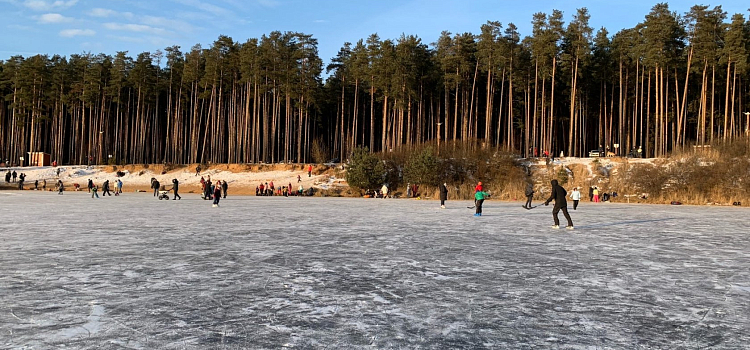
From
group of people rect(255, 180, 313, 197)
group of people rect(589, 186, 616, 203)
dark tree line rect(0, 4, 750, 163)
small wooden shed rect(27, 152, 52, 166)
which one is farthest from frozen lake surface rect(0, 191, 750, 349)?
small wooden shed rect(27, 152, 52, 166)

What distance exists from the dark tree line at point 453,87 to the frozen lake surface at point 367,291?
118 ft

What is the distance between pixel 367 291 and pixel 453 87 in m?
47.8

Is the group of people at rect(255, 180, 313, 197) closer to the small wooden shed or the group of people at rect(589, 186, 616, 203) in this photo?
the group of people at rect(589, 186, 616, 203)

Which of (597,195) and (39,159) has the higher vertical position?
(39,159)

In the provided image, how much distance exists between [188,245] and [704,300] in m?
9.40

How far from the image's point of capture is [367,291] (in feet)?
22.0

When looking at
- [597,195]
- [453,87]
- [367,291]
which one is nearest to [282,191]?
[453,87]

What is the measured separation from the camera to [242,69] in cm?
5831

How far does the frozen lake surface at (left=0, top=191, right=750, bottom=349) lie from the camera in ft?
15.8

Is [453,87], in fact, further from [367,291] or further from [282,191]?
[367,291]

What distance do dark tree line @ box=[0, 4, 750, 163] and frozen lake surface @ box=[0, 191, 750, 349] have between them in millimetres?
36035

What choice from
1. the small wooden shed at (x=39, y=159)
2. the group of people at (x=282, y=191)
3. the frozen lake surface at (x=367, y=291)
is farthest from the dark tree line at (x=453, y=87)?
the frozen lake surface at (x=367, y=291)

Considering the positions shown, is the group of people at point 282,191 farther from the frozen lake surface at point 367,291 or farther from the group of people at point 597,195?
the frozen lake surface at point 367,291

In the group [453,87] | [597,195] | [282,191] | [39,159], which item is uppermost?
[453,87]
